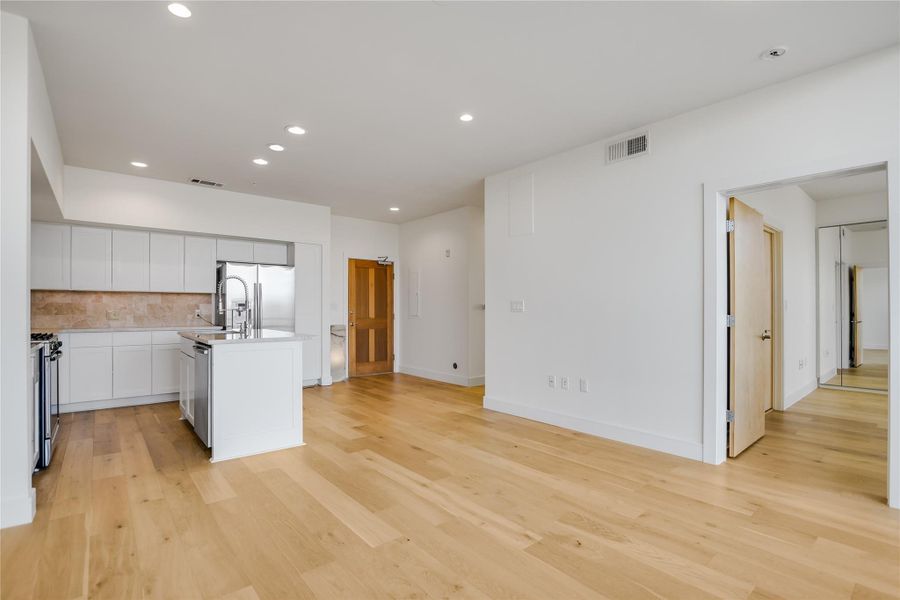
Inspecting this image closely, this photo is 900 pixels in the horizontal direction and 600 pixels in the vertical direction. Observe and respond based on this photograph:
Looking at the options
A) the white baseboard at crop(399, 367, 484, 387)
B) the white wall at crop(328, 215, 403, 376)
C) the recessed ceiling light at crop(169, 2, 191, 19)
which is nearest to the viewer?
the recessed ceiling light at crop(169, 2, 191, 19)

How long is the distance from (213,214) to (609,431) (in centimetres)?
545

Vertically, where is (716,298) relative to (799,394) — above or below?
above

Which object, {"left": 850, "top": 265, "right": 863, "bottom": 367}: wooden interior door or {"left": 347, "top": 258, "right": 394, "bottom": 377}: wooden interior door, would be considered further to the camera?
{"left": 347, "top": 258, "right": 394, "bottom": 377}: wooden interior door

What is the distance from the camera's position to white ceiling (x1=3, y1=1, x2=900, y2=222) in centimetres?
238

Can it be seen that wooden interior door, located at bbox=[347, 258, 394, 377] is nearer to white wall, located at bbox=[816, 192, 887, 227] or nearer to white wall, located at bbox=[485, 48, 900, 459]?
white wall, located at bbox=[485, 48, 900, 459]

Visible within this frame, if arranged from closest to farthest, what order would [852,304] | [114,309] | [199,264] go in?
1. [114,309]
2. [199,264]
3. [852,304]

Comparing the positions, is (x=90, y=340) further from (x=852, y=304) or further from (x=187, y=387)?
(x=852, y=304)

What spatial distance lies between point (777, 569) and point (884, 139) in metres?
2.59

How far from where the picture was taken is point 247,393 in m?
3.62

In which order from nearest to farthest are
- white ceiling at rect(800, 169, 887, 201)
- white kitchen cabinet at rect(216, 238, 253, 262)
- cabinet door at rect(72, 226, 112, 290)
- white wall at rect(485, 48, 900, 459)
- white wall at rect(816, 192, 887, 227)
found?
white wall at rect(485, 48, 900, 459) < cabinet door at rect(72, 226, 112, 290) < white ceiling at rect(800, 169, 887, 201) < white wall at rect(816, 192, 887, 227) < white kitchen cabinet at rect(216, 238, 253, 262)

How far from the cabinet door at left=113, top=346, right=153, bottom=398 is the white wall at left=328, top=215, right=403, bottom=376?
8.06 feet

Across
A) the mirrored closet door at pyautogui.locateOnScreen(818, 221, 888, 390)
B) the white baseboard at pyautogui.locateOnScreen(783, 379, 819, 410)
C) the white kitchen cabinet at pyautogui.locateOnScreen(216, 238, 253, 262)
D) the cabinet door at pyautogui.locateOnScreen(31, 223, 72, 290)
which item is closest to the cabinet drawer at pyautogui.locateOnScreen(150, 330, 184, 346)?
the cabinet door at pyautogui.locateOnScreen(31, 223, 72, 290)

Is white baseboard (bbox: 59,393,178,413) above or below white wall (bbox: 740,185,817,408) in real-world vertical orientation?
below

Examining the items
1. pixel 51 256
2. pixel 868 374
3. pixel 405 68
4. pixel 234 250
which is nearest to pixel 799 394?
pixel 868 374
